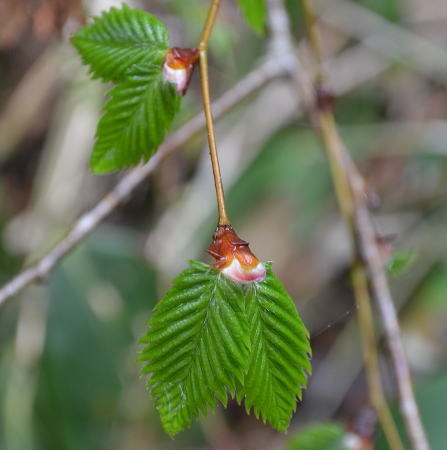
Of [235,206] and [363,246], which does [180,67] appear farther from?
[235,206]

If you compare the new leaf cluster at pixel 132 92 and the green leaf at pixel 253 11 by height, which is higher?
the green leaf at pixel 253 11

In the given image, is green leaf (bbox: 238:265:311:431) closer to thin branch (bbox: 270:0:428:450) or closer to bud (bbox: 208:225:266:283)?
bud (bbox: 208:225:266:283)

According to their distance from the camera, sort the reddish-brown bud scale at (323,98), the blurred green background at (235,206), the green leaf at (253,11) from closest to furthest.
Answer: the green leaf at (253,11)
the reddish-brown bud scale at (323,98)
the blurred green background at (235,206)

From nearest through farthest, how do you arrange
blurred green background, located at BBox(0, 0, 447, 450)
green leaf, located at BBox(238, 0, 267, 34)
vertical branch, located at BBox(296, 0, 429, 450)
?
1. green leaf, located at BBox(238, 0, 267, 34)
2. vertical branch, located at BBox(296, 0, 429, 450)
3. blurred green background, located at BBox(0, 0, 447, 450)

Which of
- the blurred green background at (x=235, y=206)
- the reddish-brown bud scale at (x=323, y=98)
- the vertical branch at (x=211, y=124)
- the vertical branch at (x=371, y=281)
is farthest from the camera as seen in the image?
the blurred green background at (x=235, y=206)

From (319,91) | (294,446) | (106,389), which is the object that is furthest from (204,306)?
(106,389)

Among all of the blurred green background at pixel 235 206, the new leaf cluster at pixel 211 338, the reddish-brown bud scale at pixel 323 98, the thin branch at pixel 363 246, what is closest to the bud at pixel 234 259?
the new leaf cluster at pixel 211 338

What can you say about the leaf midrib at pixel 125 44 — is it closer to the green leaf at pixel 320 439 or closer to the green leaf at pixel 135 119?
the green leaf at pixel 135 119

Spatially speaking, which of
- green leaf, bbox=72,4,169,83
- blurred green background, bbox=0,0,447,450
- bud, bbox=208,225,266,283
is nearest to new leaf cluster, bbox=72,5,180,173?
green leaf, bbox=72,4,169,83
